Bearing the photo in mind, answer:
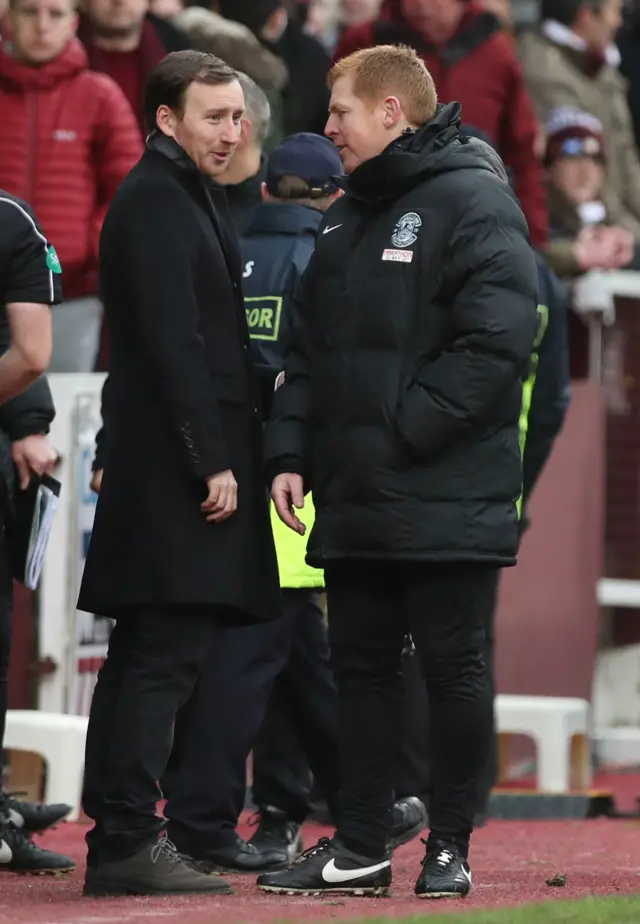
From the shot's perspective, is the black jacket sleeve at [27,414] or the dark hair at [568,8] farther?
the dark hair at [568,8]

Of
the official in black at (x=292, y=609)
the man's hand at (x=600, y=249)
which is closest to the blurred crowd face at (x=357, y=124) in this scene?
the official in black at (x=292, y=609)

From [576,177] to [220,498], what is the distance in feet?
20.9

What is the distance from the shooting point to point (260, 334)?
280 inches

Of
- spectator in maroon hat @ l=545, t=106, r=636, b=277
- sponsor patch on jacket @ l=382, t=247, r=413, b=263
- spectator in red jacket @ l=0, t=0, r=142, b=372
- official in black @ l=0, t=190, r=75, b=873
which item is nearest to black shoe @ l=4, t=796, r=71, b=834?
official in black @ l=0, t=190, r=75, b=873

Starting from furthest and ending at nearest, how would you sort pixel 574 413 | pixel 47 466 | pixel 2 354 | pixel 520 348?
pixel 574 413 < pixel 47 466 < pixel 2 354 < pixel 520 348

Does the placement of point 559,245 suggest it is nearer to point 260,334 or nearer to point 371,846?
point 260,334

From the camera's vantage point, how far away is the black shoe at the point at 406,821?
7.29 meters

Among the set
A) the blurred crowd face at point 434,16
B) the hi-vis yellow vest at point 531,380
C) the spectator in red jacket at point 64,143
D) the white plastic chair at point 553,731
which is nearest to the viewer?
the hi-vis yellow vest at point 531,380

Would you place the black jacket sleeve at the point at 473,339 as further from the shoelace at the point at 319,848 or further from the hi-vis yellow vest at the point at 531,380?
the hi-vis yellow vest at the point at 531,380

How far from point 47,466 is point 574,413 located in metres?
4.61

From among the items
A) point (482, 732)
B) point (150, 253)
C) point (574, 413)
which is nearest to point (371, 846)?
point (482, 732)

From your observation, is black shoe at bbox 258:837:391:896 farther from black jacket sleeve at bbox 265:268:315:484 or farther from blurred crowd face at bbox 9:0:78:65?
blurred crowd face at bbox 9:0:78:65

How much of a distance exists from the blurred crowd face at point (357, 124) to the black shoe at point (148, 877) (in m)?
1.77

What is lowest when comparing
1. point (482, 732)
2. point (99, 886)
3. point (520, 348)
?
point (99, 886)
